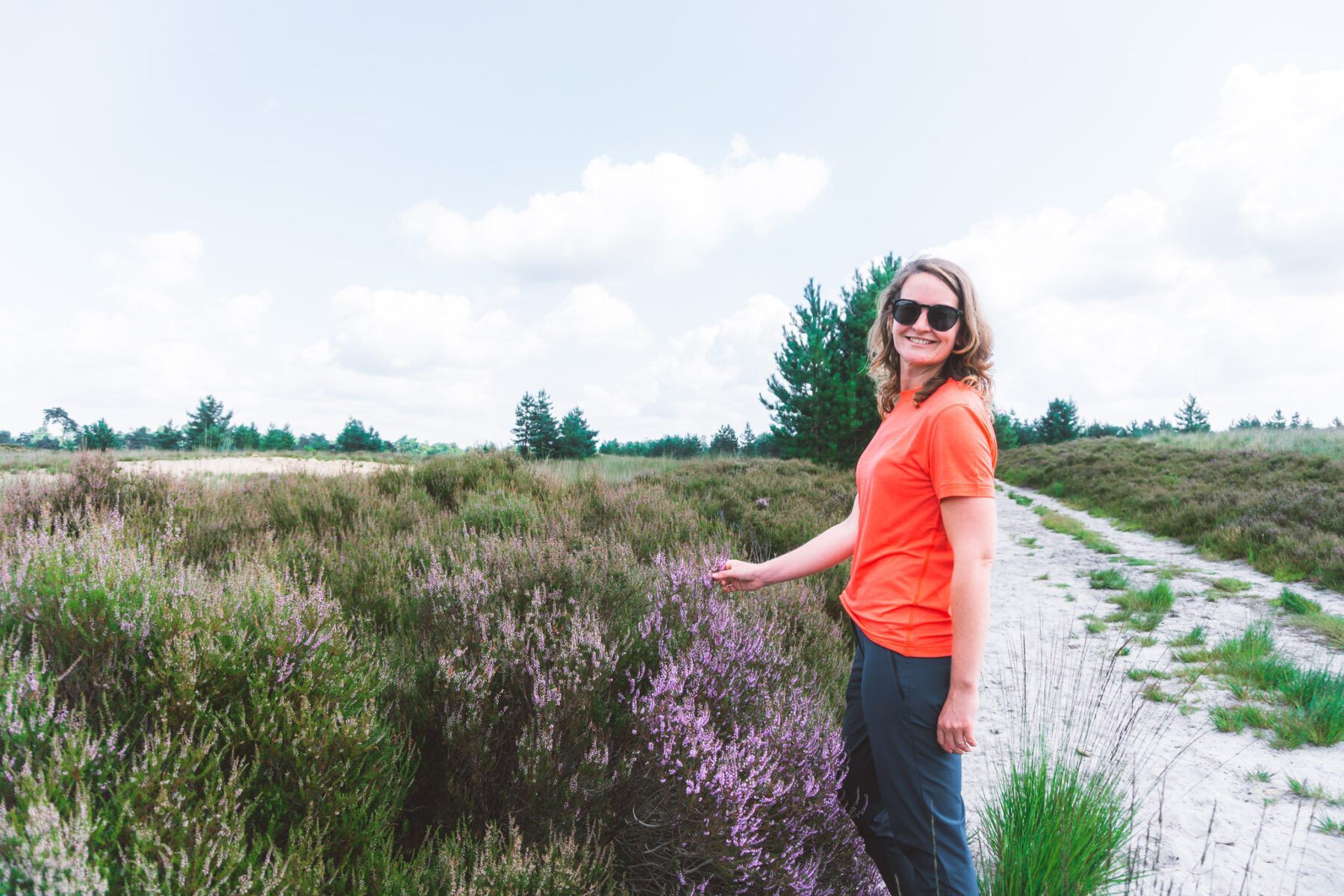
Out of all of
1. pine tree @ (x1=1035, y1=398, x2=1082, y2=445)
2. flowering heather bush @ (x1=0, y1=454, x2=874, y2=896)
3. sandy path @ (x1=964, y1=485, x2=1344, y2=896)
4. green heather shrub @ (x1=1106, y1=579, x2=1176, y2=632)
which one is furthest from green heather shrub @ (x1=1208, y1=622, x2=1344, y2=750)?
pine tree @ (x1=1035, y1=398, x2=1082, y2=445)

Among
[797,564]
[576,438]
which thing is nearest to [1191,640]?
[797,564]

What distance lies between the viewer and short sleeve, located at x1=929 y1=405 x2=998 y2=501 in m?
1.58

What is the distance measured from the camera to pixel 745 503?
9562 millimetres

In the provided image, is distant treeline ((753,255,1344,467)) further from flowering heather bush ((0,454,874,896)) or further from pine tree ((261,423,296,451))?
pine tree ((261,423,296,451))

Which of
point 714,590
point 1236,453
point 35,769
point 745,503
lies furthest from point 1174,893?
point 1236,453

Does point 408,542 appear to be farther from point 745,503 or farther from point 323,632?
point 745,503

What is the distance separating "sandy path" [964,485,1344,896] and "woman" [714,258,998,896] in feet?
1.99

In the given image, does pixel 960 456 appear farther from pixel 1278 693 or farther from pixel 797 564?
pixel 1278 693

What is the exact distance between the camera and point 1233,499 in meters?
11.3

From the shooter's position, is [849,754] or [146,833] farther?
[849,754]

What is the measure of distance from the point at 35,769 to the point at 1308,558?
11351 millimetres

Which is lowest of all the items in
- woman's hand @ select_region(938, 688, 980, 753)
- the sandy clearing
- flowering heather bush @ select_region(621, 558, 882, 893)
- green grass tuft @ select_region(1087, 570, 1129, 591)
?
green grass tuft @ select_region(1087, 570, 1129, 591)

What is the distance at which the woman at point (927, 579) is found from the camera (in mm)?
1590

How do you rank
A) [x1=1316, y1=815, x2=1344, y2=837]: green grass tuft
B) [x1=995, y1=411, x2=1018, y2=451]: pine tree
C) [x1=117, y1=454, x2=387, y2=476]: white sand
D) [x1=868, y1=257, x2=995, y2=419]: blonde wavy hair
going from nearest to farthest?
1. [x1=868, y1=257, x2=995, y2=419]: blonde wavy hair
2. [x1=1316, y1=815, x2=1344, y2=837]: green grass tuft
3. [x1=117, y1=454, x2=387, y2=476]: white sand
4. [x1=995, y1=411, x2=1018, y2=451]: pine tree
